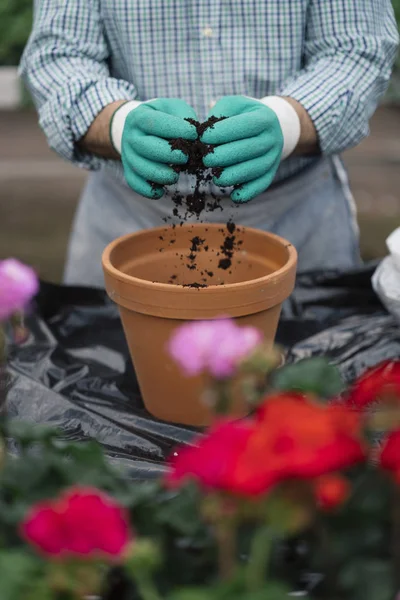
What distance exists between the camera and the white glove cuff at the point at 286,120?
3.93 ft

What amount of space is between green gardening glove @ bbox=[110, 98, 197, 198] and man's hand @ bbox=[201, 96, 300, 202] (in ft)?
0.13

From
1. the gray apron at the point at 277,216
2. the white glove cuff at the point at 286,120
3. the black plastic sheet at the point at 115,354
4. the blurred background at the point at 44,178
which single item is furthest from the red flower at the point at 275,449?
the blurred background at the point at 44,178

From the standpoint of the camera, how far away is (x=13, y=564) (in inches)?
15.6

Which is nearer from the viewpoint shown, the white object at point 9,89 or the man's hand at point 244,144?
the man's hand at point 244,144

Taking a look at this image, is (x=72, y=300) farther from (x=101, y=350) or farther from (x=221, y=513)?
(x=221, y=513)

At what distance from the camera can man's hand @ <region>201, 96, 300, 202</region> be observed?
3.48ft

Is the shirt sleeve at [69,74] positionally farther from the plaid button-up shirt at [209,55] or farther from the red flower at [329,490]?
the red flower at [329,490]

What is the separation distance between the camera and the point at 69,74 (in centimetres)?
135

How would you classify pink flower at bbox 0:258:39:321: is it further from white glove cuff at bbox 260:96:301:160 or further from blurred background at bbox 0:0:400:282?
blurred background at bbox 0:0:400:282

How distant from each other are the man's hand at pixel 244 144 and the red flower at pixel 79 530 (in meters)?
0.75

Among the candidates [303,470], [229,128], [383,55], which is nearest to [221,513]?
[303,470]

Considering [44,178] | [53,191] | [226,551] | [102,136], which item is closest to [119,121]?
[102,136]

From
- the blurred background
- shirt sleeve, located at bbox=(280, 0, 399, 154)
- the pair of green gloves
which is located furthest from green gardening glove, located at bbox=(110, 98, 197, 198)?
the blurred background

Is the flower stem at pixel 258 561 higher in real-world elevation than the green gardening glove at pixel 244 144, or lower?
higher
